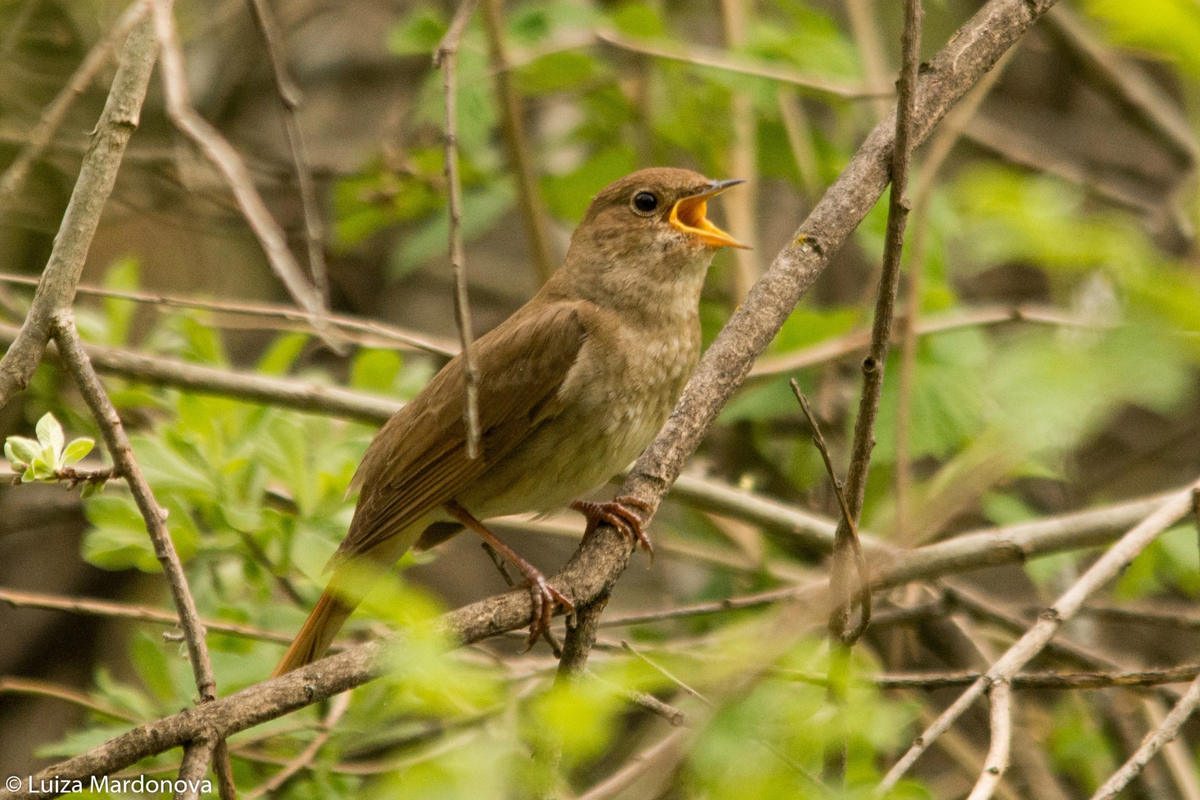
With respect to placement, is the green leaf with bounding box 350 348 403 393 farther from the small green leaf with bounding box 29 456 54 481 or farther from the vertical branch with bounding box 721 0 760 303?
the small green leaf with bounding box 29 456 54 481

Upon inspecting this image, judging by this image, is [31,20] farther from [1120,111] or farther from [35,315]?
[1120,111]

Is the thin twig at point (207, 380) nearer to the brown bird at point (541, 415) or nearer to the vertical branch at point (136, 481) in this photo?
the brown bird at point (541, 415)

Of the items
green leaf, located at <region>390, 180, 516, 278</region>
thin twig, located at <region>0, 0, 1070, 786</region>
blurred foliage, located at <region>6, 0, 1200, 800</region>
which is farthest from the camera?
→ green leaf, located at <region>390, 180, 516, 278</region>

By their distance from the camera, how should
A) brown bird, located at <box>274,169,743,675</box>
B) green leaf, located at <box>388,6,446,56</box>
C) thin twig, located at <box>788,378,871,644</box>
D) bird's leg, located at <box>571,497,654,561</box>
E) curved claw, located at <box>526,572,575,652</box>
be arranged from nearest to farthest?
thin twig, located at <box>788,378,871,644</box>, curved claw, located at <box>526,572,575,652</box>, bird's leg, located at <box>571,497,654,561</box>, brown bird, located at <box>274,169,743,675</box>, green leaf, located at <box>388,6,446,56</box>

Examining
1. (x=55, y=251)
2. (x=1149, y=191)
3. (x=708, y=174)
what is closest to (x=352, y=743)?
(x=55, y=251)

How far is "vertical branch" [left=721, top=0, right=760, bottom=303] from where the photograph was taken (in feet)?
17.4

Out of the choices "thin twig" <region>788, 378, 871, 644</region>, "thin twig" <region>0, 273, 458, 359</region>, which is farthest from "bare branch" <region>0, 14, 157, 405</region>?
"thin twig" <region>788, 378, 871, 644</region>

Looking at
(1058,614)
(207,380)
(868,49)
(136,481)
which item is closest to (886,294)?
(1058,614)

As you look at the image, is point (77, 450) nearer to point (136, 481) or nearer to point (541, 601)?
point (136, 481)

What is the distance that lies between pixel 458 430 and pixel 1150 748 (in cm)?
209

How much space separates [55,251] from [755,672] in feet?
5.06

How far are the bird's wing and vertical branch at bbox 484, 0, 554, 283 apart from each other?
1.53 meters

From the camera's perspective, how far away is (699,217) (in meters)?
4.12

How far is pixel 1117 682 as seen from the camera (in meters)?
2.41
